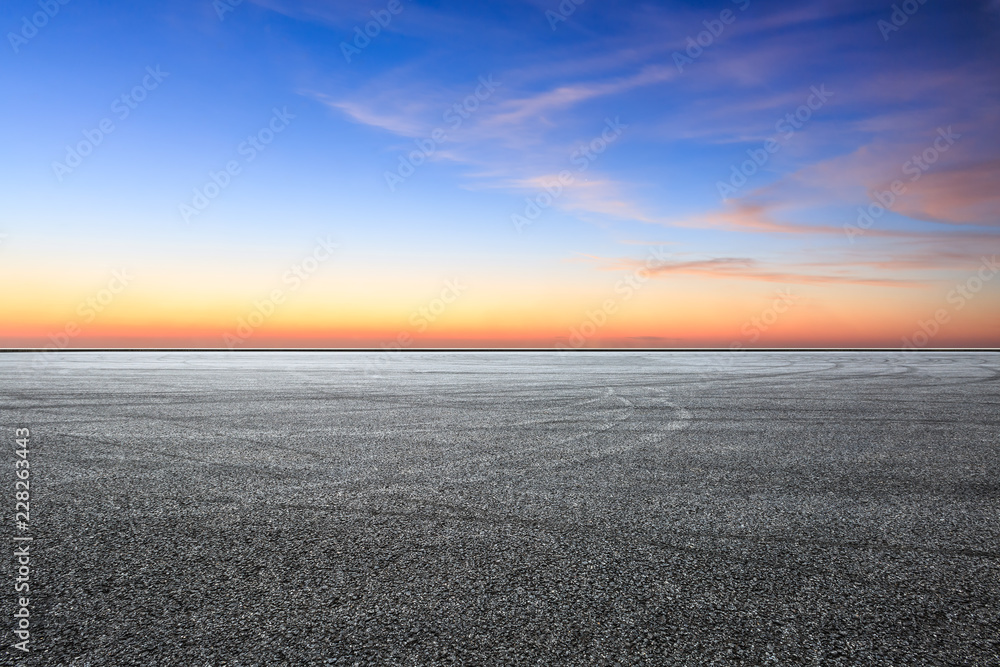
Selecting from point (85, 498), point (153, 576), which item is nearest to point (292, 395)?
point (85, 498)

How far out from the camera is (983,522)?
14.6ft

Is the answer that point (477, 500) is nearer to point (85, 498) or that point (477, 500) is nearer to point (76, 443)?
point (85, 498)

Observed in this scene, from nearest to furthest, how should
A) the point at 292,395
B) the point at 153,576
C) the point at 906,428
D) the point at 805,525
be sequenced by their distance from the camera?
the point at 153,576 → the point at 805,525 → the point at 906,428 → the point at 292,395

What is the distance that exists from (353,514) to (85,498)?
210cm

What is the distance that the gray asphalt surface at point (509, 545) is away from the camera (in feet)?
8.93

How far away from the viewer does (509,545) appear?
3887mm

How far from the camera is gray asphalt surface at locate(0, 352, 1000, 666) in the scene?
272cm

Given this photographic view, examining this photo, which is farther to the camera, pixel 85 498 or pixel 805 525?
pixel 85 498

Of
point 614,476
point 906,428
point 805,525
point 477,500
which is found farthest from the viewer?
point 906,428

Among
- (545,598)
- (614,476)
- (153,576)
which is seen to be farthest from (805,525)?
(153,576)

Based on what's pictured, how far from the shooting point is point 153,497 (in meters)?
4.96

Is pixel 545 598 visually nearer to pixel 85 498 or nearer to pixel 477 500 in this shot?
pixel 477 500

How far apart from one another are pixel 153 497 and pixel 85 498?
493 mm

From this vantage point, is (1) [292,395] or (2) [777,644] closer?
(2) [777,644]
